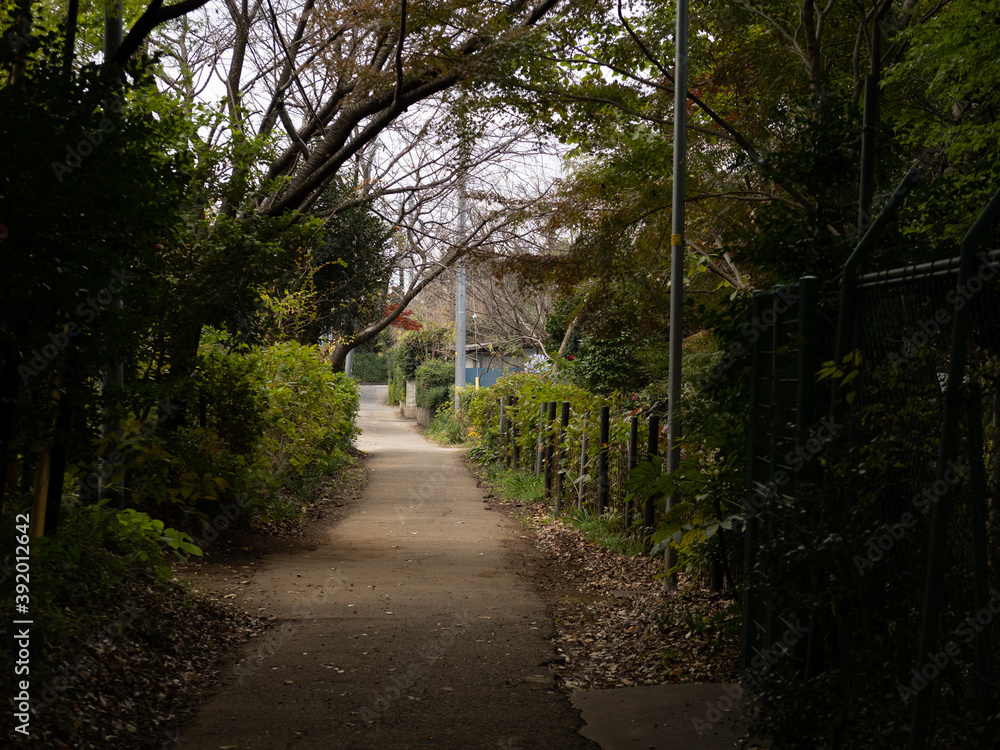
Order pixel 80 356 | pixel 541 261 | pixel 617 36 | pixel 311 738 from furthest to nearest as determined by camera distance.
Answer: pixel 541 261 → pixel 617 36 → pixel 80 356 → pixel 311 738

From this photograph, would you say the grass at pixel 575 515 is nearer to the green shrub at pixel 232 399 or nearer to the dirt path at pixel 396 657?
the dirt path at pixel 396 657

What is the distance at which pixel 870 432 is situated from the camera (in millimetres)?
3295

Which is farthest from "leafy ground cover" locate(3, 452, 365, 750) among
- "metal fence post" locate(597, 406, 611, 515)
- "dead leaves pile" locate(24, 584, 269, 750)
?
"metal fence post" locate(597, 406, 611, 515)

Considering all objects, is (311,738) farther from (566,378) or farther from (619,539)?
(566,378)


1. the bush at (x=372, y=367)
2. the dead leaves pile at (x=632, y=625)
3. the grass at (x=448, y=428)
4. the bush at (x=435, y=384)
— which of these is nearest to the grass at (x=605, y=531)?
the dead leaves pile at (x=632, y=625)

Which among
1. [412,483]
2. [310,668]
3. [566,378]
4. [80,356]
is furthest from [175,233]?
[566,378]

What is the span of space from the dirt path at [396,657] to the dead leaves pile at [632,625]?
235 mm

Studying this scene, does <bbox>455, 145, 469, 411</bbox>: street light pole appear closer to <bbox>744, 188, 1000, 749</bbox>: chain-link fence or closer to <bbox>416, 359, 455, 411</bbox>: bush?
<bbox>416, 359, 455, 411</bbox>: bush

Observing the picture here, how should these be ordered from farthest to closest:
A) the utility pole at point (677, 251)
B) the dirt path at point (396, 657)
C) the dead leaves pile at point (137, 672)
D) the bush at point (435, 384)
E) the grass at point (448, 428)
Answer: the bush at point (435, 384) < the grass at point (448, 428) < the utility pole at point (677, 251) < the dirt path at point (396, 657) < the dead leaves pile at point (137, 672)

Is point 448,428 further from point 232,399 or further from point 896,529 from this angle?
point 896,529

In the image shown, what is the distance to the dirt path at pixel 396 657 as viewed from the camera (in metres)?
4.31

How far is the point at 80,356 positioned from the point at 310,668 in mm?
2317

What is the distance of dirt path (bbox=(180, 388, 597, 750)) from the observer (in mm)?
4312

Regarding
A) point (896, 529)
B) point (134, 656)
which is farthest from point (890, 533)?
point (134, 656)
